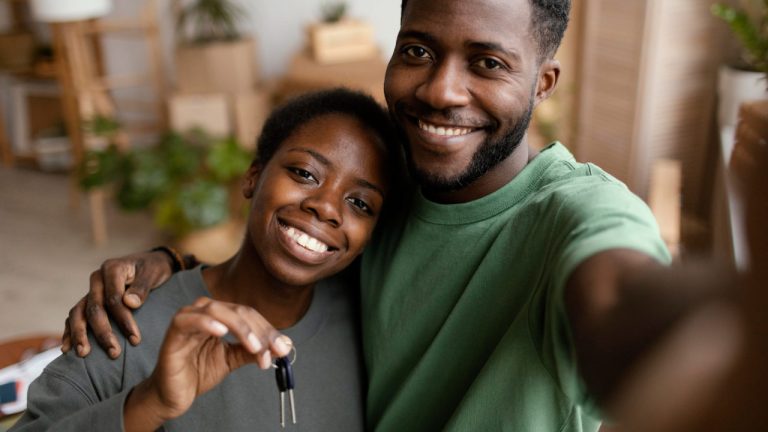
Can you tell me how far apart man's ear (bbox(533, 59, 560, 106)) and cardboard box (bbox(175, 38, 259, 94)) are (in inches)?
130

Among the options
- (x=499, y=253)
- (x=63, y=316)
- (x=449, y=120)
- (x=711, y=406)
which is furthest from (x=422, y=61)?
(x=63, y=316)

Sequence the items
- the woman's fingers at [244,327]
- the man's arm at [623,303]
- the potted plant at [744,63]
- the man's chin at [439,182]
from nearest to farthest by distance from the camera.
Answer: the man's arm at [623,303] < the woman's fingers at [244,327] < the man's chin at [439,182] < the potted plant at [744,63]

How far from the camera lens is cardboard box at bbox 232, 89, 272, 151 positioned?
159 inches

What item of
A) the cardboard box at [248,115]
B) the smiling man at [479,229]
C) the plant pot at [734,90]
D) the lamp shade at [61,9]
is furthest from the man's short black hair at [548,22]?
the lamp shade at [61,9]

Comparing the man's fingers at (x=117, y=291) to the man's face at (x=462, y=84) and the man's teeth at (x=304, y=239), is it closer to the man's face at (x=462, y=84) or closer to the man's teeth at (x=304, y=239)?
the man's teeth at (x=304, y=239)

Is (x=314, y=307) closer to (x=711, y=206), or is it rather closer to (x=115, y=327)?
(x=115, y=327)

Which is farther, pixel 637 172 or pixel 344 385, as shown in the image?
pixel 637 172

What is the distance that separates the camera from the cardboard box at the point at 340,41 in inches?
154

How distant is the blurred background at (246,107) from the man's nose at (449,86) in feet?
6.11

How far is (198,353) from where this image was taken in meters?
0.84

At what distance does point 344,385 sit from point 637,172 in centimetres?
277

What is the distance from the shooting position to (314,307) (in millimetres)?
1182

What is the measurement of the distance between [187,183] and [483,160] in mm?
3168

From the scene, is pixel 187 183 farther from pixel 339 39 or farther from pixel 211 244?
pixel 339 39
